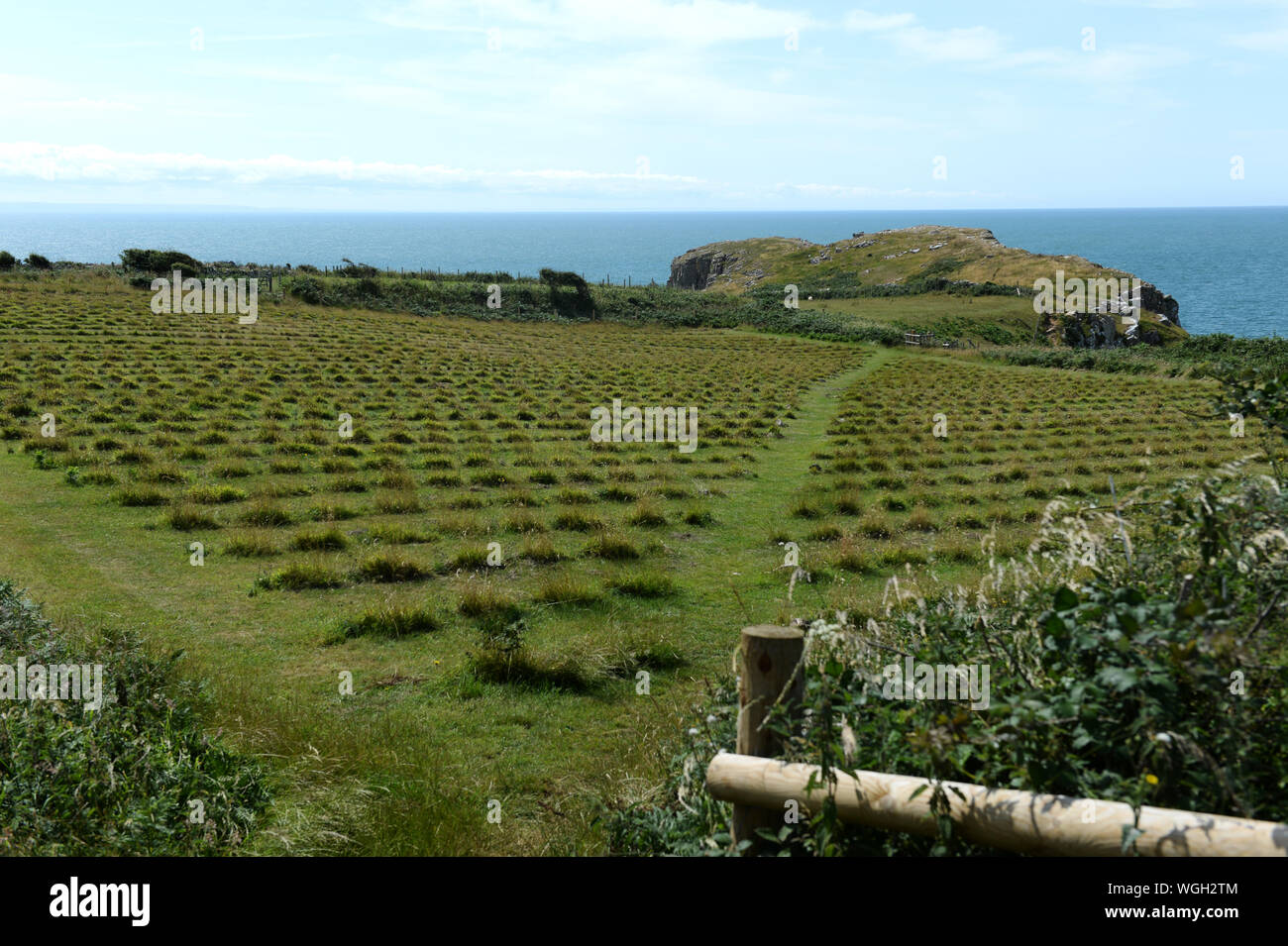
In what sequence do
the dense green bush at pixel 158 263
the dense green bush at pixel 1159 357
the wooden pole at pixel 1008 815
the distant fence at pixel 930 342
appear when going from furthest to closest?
1. the distant fence at pixel 930 342
2. the dense green bush at pixel 158 263
3. the dense green bush at pixel 1159 357
4. the wooden pole at pixel 1008 815

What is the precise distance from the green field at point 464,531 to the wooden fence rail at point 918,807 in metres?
1.44

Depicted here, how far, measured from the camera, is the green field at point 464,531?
6.85 m

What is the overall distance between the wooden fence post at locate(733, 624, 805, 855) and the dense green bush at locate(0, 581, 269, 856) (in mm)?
3267

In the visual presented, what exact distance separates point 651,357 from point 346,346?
1576 centimetres

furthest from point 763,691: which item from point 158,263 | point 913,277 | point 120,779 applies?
point 913,277

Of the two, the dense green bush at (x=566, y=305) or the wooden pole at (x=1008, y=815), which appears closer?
the wooden pole at (x=1008, y=815)

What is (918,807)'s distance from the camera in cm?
368

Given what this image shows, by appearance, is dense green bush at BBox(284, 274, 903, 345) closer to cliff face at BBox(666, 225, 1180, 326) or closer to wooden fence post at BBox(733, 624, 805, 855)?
cliff face at BBox(666, 225, 1180, 326)

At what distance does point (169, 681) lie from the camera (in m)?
7.41

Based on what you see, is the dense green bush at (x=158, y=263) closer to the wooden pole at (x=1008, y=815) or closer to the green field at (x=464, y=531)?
the green field at (x=464, y=531)

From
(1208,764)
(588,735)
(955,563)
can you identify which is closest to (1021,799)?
(1208,764)

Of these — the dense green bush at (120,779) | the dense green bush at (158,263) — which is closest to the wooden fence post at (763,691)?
the dense green bush at (120,779)

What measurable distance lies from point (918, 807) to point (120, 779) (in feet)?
16.1

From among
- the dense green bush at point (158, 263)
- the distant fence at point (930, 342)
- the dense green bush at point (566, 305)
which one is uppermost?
the dense green bush at point (158, 263)
